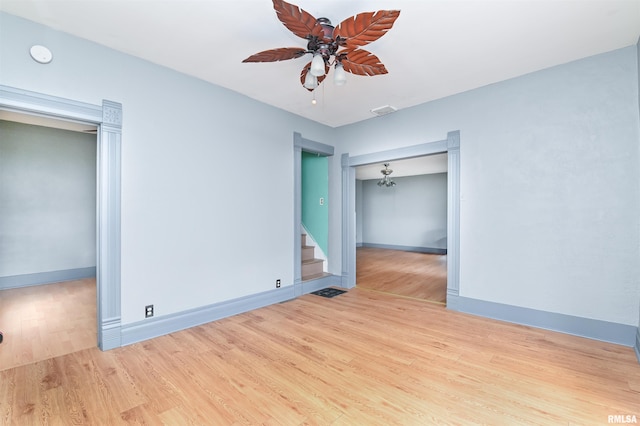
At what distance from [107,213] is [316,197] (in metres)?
3.36

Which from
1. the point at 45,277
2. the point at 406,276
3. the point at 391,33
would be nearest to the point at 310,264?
the point at 406,276

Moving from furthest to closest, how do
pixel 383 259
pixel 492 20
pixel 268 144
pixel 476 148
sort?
pixel 383 259, pixel 268 144, pixel 476 148, pixel 492 20

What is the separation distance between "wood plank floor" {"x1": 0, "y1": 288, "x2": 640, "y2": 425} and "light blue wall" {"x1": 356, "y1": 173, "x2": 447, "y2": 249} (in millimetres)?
6499

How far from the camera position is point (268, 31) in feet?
7.79

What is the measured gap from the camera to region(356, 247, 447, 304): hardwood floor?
449 cm

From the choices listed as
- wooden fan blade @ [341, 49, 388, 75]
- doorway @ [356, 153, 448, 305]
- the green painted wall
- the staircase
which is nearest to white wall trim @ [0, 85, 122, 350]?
wooden fan blade @ [341, 49, 388, 75]

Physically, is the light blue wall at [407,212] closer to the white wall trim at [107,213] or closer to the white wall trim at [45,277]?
the white wall trim at [45,277]

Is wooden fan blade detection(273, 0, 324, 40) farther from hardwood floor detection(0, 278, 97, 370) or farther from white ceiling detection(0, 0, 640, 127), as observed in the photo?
hardwood floor detection(0, 278, 97, 370)

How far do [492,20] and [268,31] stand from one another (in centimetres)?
189

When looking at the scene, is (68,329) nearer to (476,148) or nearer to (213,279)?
(213,279)

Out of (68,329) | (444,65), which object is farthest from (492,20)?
(68,329)

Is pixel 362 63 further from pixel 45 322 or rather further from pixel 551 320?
pixel 45 322

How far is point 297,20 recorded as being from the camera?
181 cm

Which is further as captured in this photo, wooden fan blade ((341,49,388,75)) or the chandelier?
the chandelier
